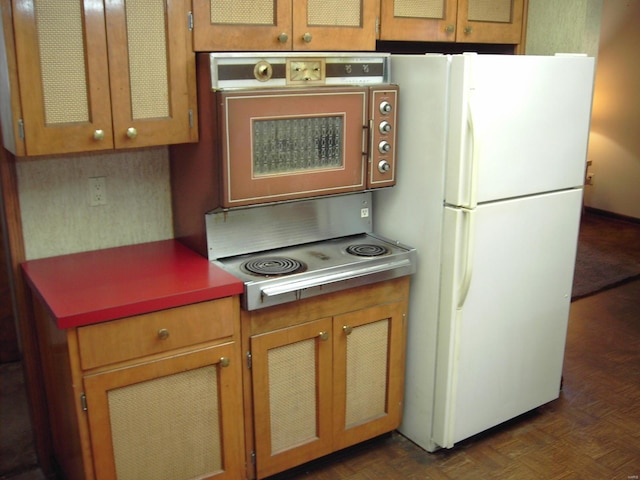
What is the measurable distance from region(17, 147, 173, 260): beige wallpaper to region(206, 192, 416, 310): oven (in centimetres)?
34

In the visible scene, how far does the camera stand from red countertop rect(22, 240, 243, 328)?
6.07 ft

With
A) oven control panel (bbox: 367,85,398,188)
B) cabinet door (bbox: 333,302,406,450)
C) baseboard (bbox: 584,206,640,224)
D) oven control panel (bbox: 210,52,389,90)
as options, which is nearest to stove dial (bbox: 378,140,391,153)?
oven control panel (bbox: 367,85,398,188)

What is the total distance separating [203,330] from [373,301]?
69 centimetres

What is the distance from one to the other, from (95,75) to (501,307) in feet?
5.59

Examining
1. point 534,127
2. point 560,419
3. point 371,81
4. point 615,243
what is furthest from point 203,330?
point 615,243

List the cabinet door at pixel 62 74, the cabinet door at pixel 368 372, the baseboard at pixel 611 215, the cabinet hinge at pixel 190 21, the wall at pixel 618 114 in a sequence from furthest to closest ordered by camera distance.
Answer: the baseboard at pixel 611 215 → the wall at pixel 618 114 → the cabinet door at pixel 368 372 → the cabinet hinge at pixel 190 21 → the cabinet door at pixel 62 74

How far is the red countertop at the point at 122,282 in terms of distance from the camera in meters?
1.85

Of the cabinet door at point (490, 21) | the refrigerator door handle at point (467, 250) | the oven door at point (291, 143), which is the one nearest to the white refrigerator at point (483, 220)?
the refrigerator door handle at point (467, 250)

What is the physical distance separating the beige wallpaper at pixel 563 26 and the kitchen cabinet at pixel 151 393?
1884 millimetres

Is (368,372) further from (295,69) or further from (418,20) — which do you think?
(418,20)

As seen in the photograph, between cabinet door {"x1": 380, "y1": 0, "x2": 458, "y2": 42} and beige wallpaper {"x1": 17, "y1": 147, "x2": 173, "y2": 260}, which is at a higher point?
cabinet door {"x1": 380, "y1": 0, "x2": 458, "y2": 42}

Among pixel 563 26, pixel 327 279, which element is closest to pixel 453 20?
pixel 563 26

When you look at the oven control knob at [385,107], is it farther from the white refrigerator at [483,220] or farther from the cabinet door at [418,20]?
the cabinet door at [418,20]

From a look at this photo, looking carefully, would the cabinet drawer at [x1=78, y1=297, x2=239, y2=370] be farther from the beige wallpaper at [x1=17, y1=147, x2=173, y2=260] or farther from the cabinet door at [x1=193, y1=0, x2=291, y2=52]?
the cabinet door at [x1=193, y1=0, x2=291, y2=52]
